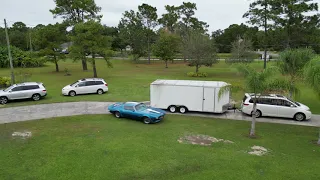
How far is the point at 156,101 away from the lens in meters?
19.4

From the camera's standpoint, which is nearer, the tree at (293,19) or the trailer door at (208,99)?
the trailer door at (208,99)

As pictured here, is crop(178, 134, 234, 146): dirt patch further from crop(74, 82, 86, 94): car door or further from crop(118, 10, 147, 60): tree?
crop(118, 10, 147, 60): tree

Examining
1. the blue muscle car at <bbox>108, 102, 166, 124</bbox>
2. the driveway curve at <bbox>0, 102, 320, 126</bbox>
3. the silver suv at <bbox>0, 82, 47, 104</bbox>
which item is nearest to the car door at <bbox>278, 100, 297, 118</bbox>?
the driveway curve at <bbox>0, 102, 320, 126</bbox>

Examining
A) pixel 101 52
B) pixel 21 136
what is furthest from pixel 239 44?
pixel 21 136

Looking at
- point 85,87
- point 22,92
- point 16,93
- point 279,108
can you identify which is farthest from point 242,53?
point 16,93

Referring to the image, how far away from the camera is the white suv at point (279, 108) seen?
691 inches

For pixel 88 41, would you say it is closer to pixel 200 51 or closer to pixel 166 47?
pixel 200 51

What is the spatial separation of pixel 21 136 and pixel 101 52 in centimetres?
2208

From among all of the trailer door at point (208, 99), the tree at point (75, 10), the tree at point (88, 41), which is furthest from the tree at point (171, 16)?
the trailer door at point (208, 99)

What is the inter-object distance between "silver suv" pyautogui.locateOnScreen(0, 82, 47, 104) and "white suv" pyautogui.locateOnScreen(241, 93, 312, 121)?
16665 millimetres

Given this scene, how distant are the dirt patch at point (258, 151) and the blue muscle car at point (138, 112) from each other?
237 inches

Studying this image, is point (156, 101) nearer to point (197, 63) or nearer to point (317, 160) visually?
point (317, 160)

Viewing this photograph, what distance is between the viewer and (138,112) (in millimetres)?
16734

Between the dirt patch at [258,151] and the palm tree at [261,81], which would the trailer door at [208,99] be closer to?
the palm tree at [261,81]
